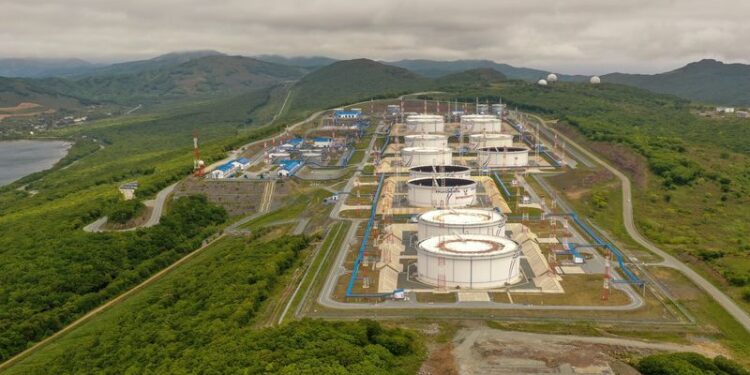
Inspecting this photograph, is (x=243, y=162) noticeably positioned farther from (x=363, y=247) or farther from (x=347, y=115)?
(x=347, y=115)

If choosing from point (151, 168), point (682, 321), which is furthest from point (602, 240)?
point (151, 168)

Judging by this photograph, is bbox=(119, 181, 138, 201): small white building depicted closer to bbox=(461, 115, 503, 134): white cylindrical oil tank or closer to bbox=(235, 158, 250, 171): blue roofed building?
bbox=(235, 158, 250, 171): blue roofed building

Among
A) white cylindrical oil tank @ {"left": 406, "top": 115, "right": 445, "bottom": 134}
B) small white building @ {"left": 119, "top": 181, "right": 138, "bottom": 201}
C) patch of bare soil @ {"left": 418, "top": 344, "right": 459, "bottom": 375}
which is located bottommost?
patch of bare soil @ {"left": 418, "top": 344, "right": 459, "bottom": 375}

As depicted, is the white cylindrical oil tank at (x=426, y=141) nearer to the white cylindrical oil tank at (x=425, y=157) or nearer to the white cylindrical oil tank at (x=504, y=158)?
the white cylindrical oil tank at (x=425, y=157)

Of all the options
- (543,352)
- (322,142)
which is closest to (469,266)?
(543,352)

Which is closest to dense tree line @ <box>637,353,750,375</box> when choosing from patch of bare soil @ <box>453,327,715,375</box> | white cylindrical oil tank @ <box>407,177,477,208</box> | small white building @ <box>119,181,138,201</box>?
patch of bare soil @ <box>453,327,715,375</box>
